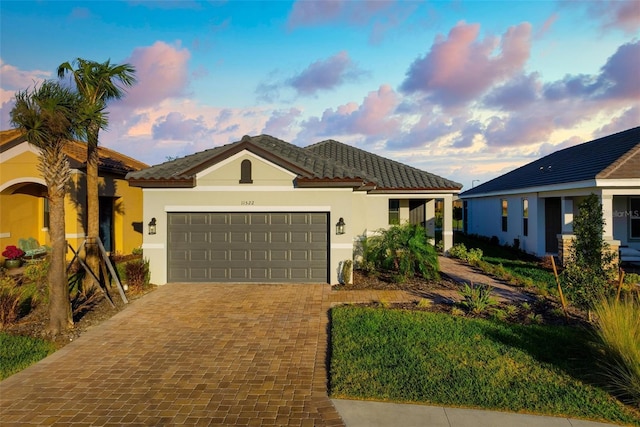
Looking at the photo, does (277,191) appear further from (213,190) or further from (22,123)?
(22,123)

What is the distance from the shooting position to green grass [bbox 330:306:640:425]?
511cm

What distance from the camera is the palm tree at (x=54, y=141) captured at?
748cm

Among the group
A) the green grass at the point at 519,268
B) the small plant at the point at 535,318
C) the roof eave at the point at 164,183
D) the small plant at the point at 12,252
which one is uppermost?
the roof eave at the point at 164,183

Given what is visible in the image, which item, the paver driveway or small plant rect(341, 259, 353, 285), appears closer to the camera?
the paver driveway

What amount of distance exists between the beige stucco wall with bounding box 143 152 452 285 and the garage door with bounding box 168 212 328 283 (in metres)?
0.25

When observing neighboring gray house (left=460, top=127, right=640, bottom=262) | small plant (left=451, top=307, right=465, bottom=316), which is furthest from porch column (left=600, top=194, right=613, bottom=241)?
small plant (left=451, top=307, right=465, bottom=316)

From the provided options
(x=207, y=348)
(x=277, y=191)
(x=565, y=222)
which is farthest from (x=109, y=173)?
(x=565, y=222)

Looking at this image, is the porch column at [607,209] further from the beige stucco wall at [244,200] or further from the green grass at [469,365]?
the beige stucco wall at [244,200]

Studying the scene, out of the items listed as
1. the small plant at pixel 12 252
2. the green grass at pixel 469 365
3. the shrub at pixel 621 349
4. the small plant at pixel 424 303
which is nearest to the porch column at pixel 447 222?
the small plant at pixel 424 303

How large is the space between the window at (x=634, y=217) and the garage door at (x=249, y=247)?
45.0ft

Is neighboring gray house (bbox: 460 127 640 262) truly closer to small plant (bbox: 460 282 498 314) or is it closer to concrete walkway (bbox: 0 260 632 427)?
small plant (bbox: 460 282 498 314)

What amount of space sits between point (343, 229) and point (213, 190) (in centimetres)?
434

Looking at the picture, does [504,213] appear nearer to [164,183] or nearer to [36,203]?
[164,183]

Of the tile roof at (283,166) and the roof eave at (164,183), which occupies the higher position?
the tile roof at (283,166)
